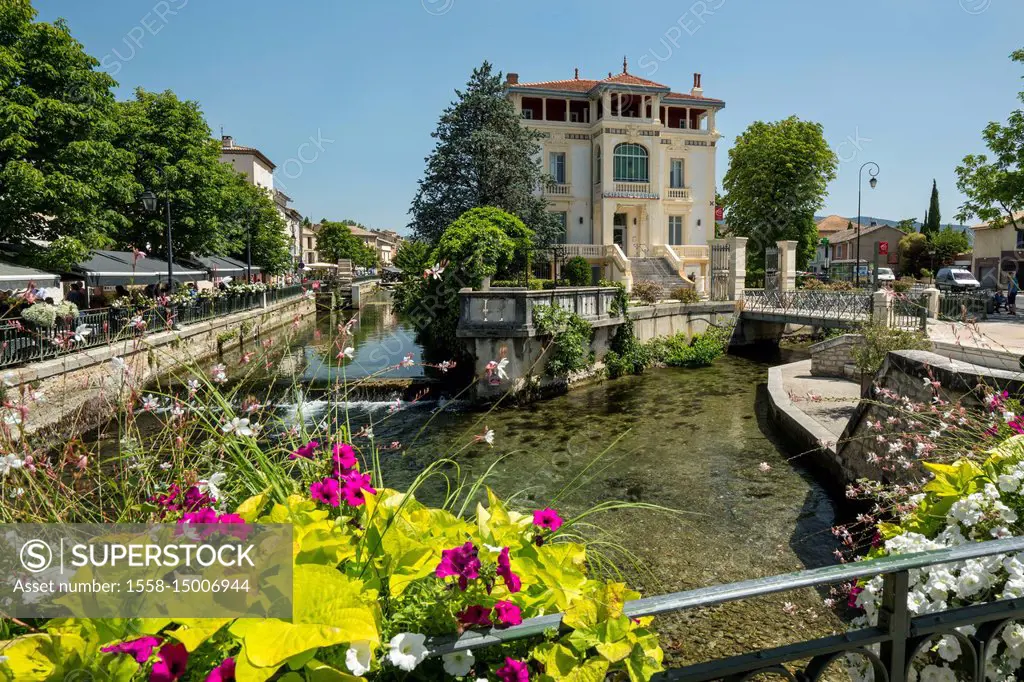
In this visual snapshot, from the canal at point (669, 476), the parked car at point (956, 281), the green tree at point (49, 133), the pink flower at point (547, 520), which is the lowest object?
the canal at point (669, 476)

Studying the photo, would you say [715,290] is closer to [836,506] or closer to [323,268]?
[836,506]

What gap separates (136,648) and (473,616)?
2.63 ft

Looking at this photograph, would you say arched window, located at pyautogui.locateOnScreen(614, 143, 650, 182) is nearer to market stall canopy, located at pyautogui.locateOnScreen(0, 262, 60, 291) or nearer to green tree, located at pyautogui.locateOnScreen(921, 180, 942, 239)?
market stall canopy, located at pyautogui.locateOnScreen(0, 262, 60, 291)

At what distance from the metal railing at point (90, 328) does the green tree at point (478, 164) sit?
10.7 meters

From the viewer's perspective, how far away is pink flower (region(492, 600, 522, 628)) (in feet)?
5.52

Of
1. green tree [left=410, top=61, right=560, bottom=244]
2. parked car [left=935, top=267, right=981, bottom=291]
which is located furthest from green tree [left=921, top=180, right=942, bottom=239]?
green tree [left=410, top=61, right=560, bottom=244]

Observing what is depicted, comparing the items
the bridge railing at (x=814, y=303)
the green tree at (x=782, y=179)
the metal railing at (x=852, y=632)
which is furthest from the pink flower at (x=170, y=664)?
the green tree at (x=782, y=179)

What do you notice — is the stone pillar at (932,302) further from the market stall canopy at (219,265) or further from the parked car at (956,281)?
the market stall canopy at (219,265)

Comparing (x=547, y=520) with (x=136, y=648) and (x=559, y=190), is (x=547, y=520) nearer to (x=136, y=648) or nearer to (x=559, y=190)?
(x=136, y=648)

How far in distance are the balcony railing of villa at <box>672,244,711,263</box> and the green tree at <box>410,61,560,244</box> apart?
1163 cm

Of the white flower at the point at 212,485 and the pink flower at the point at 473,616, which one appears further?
the white flower at the point at 212,485

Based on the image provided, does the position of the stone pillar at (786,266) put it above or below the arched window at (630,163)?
below

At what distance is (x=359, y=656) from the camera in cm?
147

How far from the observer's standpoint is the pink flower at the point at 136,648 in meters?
1.41
